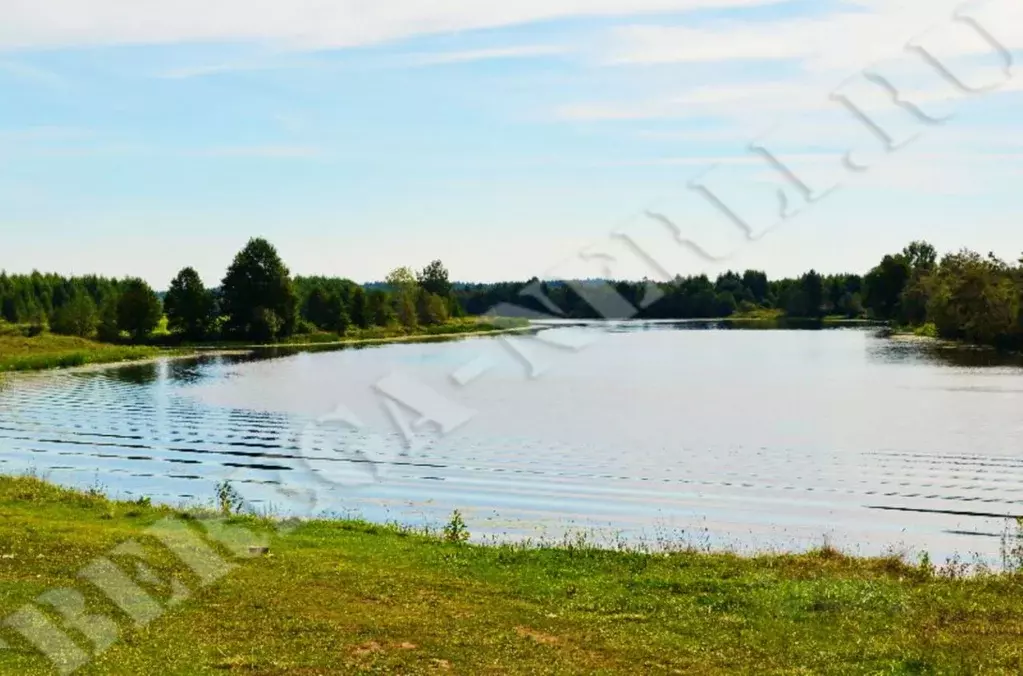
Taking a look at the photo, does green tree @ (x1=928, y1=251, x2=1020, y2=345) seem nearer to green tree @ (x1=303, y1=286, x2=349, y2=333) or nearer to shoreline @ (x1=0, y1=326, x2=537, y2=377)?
shoreline @ (x1=0, y1=326, x2=537, y2=377)

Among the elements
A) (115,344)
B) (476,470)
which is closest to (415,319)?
(115,344)

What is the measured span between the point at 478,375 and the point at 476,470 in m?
45.3

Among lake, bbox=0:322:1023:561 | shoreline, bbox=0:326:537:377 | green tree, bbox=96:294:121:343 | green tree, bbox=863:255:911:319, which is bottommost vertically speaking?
lake, bbox=0:322:1023:561

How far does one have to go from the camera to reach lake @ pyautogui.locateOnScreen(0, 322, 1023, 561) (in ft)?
91.9

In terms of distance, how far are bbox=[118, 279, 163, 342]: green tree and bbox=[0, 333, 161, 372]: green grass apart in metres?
10.3

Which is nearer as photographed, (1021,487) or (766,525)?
(766,525)

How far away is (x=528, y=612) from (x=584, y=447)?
88.0 feet

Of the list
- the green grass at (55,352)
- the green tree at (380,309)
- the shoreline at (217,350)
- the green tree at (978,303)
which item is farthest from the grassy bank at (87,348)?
the green tree at (978,303)

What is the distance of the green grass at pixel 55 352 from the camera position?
289 ft

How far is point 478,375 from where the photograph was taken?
267 feet

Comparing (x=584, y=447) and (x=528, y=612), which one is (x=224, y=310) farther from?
(x=528, y=612)

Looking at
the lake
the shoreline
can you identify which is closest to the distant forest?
the shoreline

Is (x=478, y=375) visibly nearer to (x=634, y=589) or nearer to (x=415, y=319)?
(x=634, y=589)

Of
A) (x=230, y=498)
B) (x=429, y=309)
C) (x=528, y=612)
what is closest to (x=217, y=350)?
(x=429, y=309)
